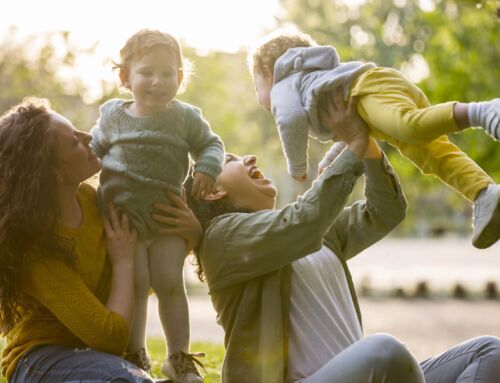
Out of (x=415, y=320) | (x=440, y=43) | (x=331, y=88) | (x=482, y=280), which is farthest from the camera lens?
(x=482, y=280)

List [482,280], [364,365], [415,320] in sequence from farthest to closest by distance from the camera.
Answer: [482,280] → [415,320] → [364,365]

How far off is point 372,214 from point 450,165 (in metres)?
0.52

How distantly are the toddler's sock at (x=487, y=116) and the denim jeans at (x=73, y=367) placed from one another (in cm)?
159

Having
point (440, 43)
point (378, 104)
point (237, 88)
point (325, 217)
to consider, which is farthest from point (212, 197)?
point (237, 88)

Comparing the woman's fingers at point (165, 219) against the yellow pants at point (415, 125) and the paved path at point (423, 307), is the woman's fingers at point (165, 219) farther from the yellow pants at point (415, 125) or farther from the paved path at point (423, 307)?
the paved path at point (423, 307)

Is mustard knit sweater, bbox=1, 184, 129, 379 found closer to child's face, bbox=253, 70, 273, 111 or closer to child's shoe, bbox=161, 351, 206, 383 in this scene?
child's shoe, bbox=161, 351, 206, 383

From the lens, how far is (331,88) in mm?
3916

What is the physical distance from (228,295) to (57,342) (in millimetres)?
741

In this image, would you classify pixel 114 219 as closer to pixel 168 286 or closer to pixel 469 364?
pixel 168 286

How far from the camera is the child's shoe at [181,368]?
13.3 ft

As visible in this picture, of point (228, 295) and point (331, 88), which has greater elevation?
point (331, 88)

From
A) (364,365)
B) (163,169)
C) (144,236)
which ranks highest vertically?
(163,169)

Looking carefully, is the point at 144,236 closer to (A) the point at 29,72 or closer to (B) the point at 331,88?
(B) the point at 331,88

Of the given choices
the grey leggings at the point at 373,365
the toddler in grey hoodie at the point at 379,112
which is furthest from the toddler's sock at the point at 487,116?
the grey leggings at the point at 373,365
